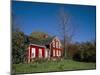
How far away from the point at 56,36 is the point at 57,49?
0.17 meters

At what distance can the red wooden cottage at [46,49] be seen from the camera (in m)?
2.87

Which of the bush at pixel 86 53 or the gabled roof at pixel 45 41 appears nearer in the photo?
the gabled roof at pixel 45 41

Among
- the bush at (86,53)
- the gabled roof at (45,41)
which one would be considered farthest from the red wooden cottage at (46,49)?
the bush at (86,53)

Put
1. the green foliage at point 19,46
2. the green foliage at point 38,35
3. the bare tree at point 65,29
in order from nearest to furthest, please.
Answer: the green foliage at point 19,46 < the green foliage at point 38,35 < the bare tree at point 65,29

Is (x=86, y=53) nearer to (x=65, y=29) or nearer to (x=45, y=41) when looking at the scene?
(x=65, y=29)

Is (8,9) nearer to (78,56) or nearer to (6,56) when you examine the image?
(6,56)

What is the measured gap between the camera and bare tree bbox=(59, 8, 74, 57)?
3010 millimetres

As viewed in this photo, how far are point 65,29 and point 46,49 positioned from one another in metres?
0.37

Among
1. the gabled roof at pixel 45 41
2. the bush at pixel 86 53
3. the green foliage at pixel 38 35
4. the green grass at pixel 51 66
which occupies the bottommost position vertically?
the green grass at pixel 51 66

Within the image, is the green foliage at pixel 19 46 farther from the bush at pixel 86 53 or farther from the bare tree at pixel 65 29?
the bush at pixel 86 53

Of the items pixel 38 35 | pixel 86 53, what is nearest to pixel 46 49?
pixel 38 35

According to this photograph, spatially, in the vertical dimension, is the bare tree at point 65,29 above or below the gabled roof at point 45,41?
above

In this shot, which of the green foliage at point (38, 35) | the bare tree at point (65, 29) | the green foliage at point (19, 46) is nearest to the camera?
the green foliage at point (19, 46)

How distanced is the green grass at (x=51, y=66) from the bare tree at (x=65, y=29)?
0.47 ft
